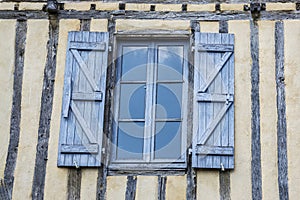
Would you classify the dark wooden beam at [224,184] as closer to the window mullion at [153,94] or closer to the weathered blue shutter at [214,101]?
the weathered blue shutter at [214,101]

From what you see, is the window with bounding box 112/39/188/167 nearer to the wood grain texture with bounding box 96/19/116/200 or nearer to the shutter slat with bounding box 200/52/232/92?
the wood grain texture with bounding box 96/19/116/200

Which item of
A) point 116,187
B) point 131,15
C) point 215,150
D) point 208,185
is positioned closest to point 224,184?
point 208,185

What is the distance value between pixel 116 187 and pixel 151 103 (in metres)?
0.84

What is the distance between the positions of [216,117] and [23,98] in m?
1.71

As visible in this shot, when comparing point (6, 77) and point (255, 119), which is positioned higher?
point (6, 77)

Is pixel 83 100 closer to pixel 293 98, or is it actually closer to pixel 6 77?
pixel 6 77

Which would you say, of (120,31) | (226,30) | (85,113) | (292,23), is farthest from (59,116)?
(292,23)

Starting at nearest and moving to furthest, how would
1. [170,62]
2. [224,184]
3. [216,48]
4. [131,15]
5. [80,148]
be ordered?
[224,184] < [80,148] < [216,48] < [170,62] < [131,15]

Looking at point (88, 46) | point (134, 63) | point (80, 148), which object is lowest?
point (80, 148)

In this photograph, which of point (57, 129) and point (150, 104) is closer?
point (57, 129)

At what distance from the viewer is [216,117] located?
7086 millimetres

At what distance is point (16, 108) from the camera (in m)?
7.25

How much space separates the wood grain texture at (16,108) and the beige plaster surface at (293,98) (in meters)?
2.34

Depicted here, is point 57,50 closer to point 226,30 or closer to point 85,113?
point 85,113
